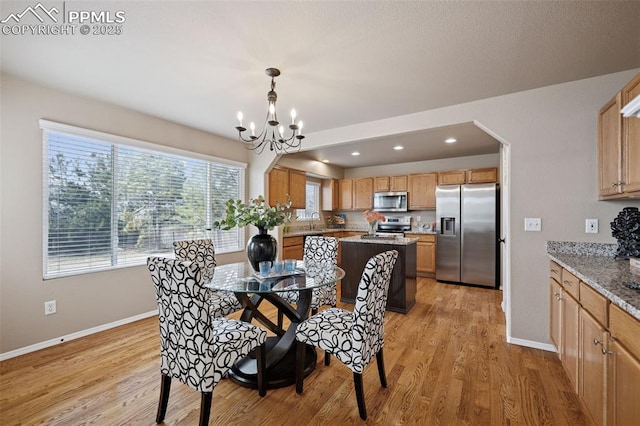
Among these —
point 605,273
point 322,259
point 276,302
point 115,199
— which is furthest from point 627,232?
point 115,199

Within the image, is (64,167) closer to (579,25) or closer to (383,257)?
(383,257)

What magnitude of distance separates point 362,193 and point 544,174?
428 centimetres

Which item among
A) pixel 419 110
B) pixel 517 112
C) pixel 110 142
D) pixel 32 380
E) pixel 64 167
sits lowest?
pixel 32 380

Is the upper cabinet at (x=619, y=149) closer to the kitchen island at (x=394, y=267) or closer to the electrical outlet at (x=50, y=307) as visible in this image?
the kitchen island at (x=394, y=267)

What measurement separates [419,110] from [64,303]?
4.22m

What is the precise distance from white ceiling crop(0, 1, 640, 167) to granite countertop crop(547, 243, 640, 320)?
153 centimetres

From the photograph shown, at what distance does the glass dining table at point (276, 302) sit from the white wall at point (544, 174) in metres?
1.88

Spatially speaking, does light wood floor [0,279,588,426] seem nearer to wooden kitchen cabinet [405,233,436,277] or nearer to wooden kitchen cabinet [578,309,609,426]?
wooden kitchen cabinet [578,309,609,426]

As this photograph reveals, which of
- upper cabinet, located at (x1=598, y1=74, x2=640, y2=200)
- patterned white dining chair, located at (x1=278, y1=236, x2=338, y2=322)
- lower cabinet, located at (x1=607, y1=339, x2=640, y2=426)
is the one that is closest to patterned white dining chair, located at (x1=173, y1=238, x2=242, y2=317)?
patterned white dining chair, located at (x1=278, y1=236, x2=338, y2=322)

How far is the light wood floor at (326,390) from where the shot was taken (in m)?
1.72

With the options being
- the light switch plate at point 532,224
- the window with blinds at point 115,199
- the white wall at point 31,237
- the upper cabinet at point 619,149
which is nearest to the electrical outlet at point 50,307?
the white wall at point 31,237

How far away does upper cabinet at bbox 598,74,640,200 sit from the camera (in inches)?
70.7

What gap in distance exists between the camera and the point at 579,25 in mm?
1774

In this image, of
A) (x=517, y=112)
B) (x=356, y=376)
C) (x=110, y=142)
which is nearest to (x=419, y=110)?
(x=517, y=112)
